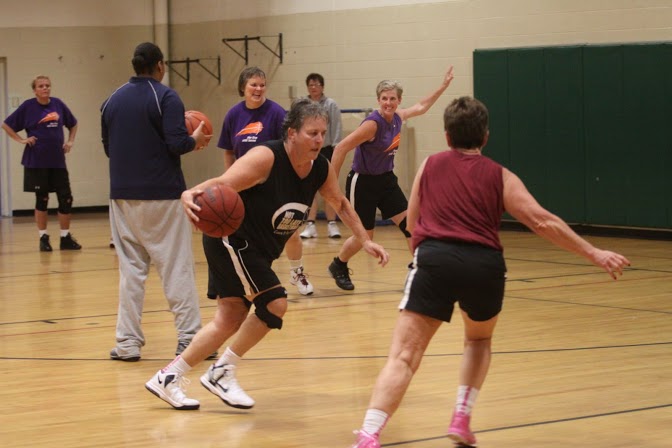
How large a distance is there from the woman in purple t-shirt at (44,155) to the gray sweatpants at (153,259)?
6.64 metres

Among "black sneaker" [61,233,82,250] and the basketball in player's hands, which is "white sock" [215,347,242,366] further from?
"black sneaker" [61,233,82,250]

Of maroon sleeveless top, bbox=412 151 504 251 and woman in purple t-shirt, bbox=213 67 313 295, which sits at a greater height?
woman in purple t-shirt, bbox=213 67 313 295

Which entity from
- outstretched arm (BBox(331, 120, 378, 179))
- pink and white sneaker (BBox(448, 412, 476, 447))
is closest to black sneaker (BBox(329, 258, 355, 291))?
outstretched arm (BBox(331, 120, 378, 179))

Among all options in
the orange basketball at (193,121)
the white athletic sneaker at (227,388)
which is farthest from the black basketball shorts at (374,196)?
the white athletic sneaker at (227,388)

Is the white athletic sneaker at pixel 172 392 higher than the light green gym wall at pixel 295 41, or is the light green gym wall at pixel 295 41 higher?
the light green gym wall at pixel 295 41

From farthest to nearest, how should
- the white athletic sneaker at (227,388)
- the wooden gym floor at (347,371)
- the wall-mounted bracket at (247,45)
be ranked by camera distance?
the wall-mounted bracket at (247,45), the white athletic sneaker at (227,388), the wooden gym floor at (347,371)

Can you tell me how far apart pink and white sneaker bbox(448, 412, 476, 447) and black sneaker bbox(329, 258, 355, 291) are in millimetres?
4887

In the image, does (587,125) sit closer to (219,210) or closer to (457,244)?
(219,210)

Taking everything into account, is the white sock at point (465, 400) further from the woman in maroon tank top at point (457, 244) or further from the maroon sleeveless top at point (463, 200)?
the maroon sleeveless top at point (463, 200)

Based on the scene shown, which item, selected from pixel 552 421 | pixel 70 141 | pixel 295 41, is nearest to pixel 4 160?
pixel 295 41

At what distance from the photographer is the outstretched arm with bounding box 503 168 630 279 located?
14.2 ft

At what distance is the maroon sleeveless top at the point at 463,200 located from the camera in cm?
448

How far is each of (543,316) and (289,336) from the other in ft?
6.02

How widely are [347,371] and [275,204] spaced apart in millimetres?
1408
